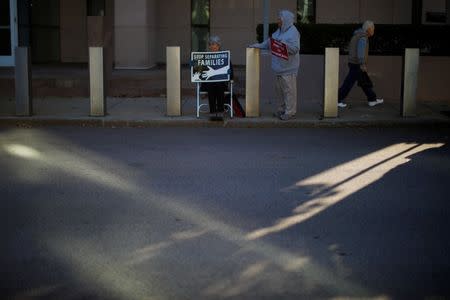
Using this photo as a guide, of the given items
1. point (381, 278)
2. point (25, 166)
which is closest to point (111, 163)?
point (25, 166)

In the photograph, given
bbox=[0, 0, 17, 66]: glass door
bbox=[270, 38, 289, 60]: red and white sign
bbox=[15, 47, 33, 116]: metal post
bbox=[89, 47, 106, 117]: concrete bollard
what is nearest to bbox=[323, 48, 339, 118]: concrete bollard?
bbox=[270, 38, 289, 60]: red and white sign

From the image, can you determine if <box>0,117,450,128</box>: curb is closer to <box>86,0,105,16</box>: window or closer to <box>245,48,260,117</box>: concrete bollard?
<box>245,48,260,117</box>: concrete bollard

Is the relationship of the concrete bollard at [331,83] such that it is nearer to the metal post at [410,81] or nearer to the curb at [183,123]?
the curb at [183,123]

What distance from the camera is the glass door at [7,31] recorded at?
20.7m

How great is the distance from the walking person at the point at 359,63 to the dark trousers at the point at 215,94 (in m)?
2.59

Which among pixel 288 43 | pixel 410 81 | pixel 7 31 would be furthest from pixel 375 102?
pixel 7 31

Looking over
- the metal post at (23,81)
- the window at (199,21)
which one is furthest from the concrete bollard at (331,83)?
the window at (199,21)

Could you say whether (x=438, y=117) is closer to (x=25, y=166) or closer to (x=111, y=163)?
(x=111, y=163)

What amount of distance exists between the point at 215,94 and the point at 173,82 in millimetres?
774

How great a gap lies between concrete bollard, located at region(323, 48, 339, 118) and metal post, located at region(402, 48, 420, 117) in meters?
1.28

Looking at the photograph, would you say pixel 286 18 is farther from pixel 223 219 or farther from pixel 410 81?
pixel 223 219

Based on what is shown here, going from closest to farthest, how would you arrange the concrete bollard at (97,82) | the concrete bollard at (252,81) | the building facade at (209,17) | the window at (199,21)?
the concrete bollard at (97,82) → the concrete bollard at (252,81) → the building facade at (209,17) → the window at (199,21)

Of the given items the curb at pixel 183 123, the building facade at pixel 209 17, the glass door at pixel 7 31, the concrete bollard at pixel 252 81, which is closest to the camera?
the curb at pixel 183 123

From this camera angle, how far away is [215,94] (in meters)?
14.0
